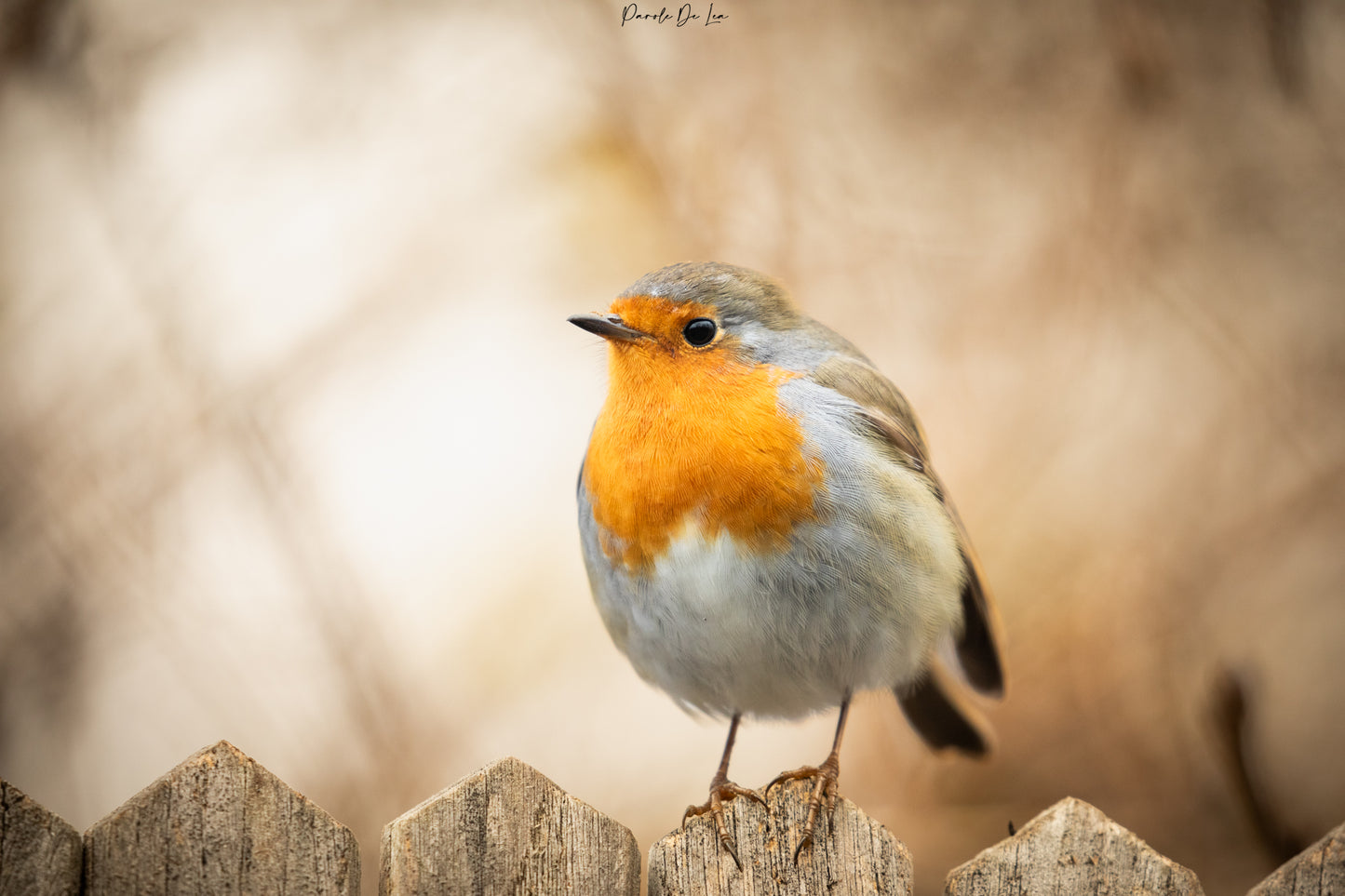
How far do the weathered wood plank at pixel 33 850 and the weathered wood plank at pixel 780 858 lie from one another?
0.78m

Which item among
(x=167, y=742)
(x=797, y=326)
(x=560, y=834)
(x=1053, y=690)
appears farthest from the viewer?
(x=1053, y=690)

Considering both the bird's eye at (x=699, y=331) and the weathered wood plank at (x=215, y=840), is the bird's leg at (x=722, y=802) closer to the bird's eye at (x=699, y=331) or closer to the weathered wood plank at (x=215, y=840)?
the weathered wood plank at (x=215, y=840)

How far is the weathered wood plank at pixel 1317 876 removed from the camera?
57.8 inches

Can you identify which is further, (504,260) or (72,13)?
(504,260)

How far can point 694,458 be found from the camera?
1.91 meters

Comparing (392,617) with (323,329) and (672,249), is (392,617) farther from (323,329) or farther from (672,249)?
(672,249)

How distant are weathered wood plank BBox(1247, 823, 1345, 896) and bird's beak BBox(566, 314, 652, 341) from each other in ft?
4.64

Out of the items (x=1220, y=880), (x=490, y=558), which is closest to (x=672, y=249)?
(x=490, y=558)

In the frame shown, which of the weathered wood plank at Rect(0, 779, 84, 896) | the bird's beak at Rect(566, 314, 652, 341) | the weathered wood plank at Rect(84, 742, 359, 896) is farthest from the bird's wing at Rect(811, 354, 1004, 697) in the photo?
the weathered wood plank at Rect(0, 779, 84, 896)

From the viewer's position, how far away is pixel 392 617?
3.04m

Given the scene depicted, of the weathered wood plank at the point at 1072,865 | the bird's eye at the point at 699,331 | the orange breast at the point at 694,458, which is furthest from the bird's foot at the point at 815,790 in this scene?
the bird's eye at the point at 699,331

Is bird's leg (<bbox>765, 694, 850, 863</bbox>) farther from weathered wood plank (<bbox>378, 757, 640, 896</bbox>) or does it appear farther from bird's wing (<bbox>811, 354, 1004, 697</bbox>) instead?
bird's wing (<bbox>811, 354, 1004, 697</bbox>)

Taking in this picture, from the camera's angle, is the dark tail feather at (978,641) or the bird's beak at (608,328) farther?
the dark tail feather at (978,641)

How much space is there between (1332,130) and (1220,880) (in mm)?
2234
